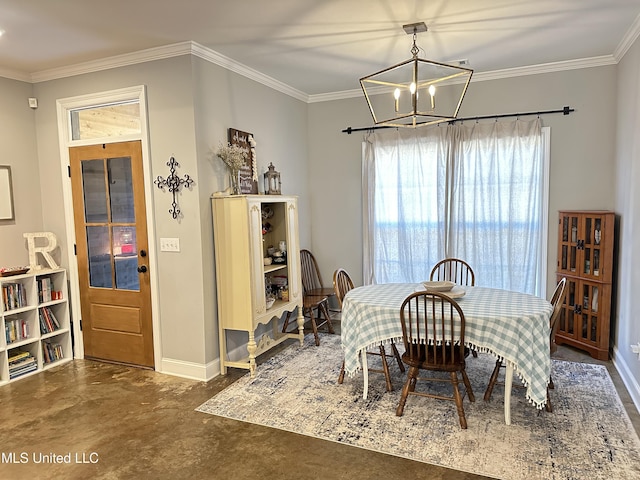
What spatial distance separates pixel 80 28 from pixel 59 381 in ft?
9.06

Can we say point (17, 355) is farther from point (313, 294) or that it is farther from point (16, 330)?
point (313, 294)

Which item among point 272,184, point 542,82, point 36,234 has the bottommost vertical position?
point 36,234

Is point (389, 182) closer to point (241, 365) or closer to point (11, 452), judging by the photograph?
point (241, 365)

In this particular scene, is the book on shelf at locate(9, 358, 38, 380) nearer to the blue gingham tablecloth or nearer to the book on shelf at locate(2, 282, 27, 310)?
the book on shelf at locate(2, 282, 27, 310)

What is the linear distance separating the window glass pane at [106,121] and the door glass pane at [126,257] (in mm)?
854

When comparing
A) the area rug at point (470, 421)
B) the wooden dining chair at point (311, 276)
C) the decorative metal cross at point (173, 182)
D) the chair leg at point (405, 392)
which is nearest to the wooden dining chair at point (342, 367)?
the area rug at point (470, 421)

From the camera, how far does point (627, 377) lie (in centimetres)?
330

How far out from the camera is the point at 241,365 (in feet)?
12.2

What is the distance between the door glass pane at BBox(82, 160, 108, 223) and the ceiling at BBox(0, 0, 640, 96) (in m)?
0.88

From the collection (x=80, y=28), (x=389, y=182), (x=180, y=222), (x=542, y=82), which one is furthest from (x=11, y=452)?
(x=542, y=82)

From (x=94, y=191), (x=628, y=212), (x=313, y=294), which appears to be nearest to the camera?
(x=628, y=212)

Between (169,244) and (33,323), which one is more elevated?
(169,244)

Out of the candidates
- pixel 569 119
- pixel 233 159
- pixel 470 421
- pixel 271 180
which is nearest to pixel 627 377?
pixel 470 421

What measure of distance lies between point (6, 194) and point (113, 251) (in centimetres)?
108
